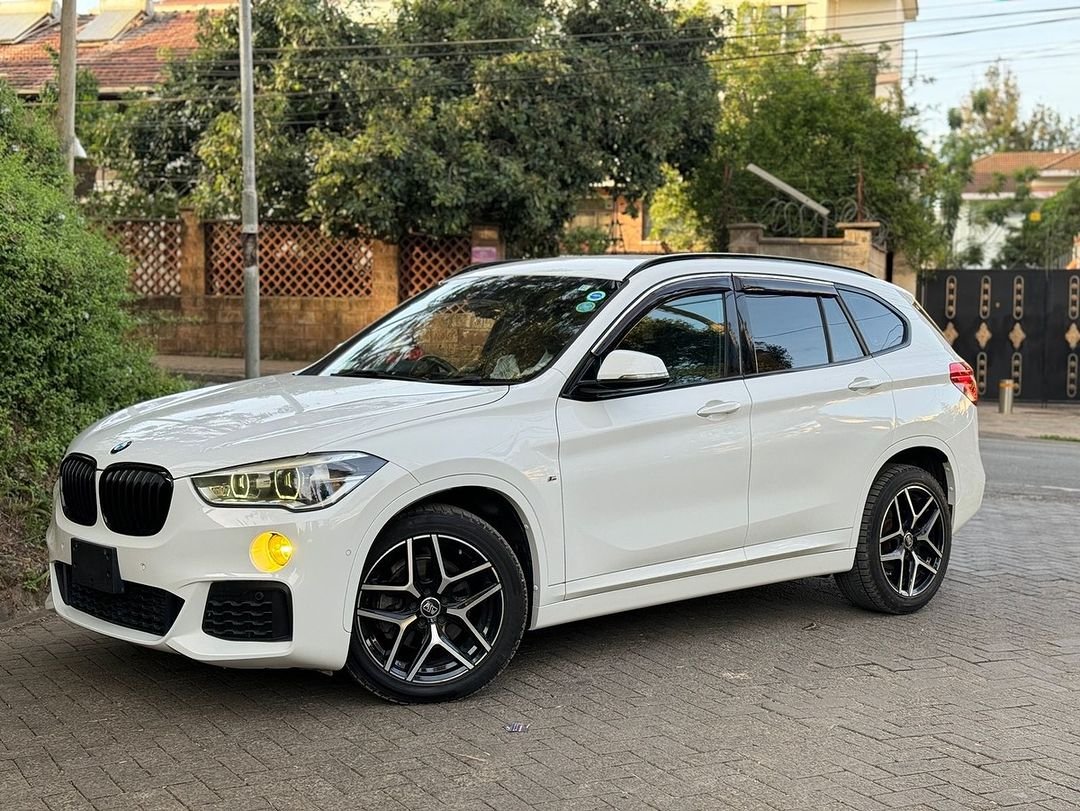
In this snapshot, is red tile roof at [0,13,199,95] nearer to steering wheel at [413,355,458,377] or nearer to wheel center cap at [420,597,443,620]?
steering wheel at [413,355,458,377]

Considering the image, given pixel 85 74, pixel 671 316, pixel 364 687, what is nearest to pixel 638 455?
pixel 671 316

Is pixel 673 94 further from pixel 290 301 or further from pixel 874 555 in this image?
pixel 874 555

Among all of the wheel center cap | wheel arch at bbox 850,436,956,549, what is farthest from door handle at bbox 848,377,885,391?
the wheel center cap

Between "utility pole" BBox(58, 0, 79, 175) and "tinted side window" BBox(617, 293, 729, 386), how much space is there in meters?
8.91

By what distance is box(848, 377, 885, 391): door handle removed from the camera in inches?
252

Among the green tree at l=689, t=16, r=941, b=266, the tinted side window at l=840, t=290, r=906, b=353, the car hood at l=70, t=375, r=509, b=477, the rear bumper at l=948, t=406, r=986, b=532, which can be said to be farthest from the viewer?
Result: the green tree at l=689, t=16, r=941, b=266

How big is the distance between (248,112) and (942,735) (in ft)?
58.5

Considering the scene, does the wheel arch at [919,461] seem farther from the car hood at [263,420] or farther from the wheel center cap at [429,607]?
the wheel center cap at [429,607]

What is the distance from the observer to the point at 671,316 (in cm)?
592

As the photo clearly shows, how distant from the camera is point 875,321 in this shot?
6793 millimetres

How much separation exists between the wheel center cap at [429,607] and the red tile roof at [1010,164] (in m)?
74.7

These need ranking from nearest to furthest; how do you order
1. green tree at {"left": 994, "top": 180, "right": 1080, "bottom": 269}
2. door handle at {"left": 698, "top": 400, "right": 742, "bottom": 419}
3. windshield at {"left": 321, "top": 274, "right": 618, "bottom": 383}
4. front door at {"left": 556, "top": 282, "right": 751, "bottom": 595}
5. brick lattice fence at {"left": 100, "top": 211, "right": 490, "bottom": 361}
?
front door at {"left": 556, "top": 282, "right": 751, "bottom": 595}, windshield at {"left": 321, "top": 274, "right": 618, "bottom": 383}, door handle at {"left": 698, "top": 400, "right": 742, "bottom": 419}, brick lattice fence at {"left": 100, "top": 211, "right": 490, "bottom": 361}, green tree at {"left": 994, "top": 180, "right": 1080, "bottom": 269}

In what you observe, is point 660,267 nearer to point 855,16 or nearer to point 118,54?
point 118,54

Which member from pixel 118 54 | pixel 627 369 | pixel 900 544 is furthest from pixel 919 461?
pixel 118 54
